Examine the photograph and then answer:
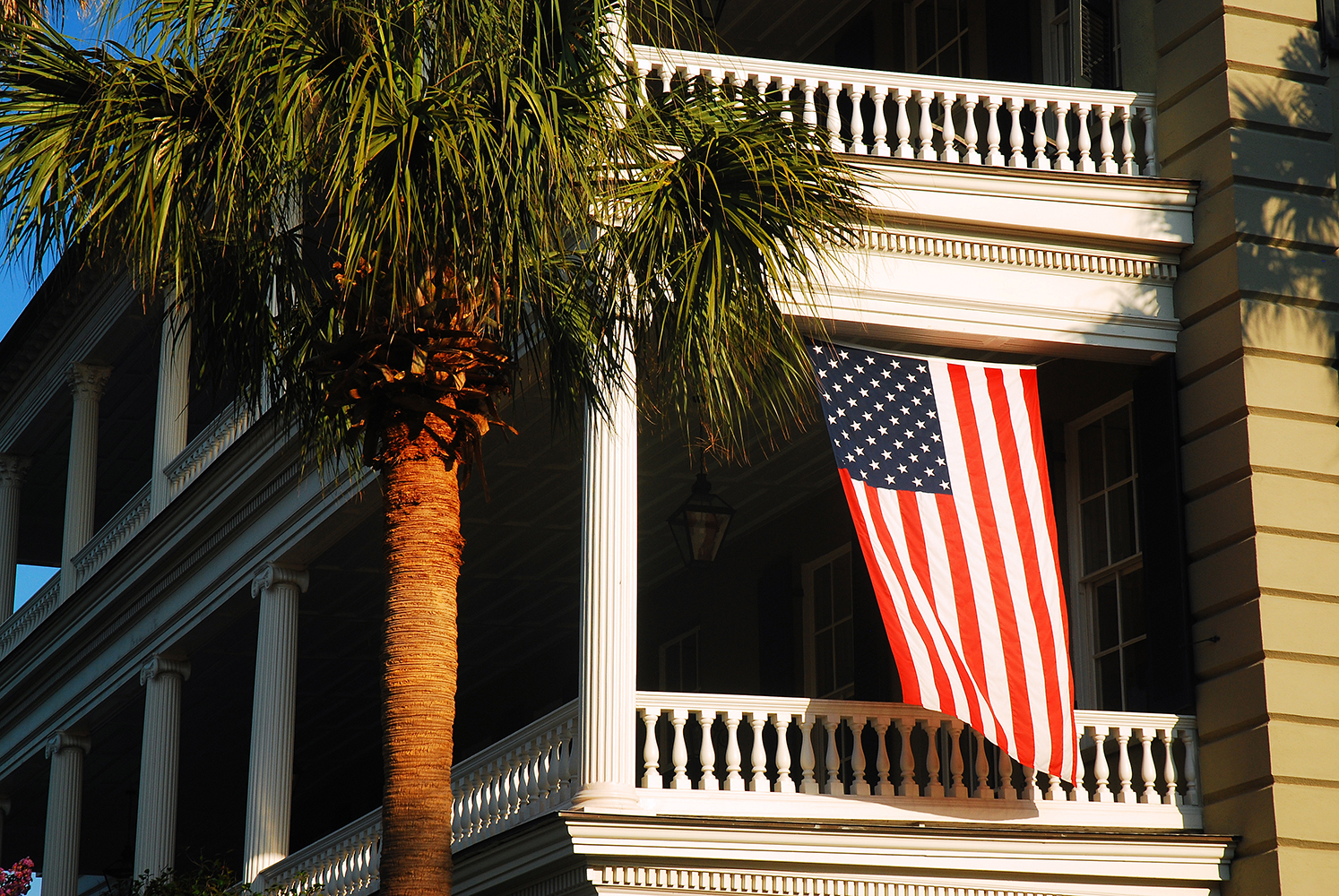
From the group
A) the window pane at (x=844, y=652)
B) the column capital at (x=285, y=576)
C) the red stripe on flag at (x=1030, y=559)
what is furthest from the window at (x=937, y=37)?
the column capital at (x=285, y=576)

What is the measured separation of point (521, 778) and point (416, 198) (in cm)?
490

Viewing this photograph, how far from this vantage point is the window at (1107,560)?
1262cm

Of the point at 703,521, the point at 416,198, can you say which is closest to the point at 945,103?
the point at 703,521

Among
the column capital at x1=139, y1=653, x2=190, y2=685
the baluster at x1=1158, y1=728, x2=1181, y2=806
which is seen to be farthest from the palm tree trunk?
the column capital at x1=139, y1=653, x2=190, y2=685

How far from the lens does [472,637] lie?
2175 cm

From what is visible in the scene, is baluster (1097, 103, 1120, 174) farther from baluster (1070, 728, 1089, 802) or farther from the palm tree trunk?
the palm tree trunk

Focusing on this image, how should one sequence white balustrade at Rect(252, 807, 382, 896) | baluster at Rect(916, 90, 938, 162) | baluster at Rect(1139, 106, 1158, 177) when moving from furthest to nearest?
white balustrade at Rect(252, 807, 382, 896) → baluster at Rect(1139, 106, 1158, 177) → baluster at Rect(916, 90, 938, 162)

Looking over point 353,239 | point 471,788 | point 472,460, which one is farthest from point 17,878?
point 353,239

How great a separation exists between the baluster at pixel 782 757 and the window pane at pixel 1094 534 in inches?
125

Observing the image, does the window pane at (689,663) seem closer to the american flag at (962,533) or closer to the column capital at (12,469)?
the american flag at (962,533)

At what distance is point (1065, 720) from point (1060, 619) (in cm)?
64

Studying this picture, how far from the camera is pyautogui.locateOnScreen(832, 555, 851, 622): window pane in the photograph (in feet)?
54.5

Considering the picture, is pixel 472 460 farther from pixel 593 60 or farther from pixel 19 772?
pixel 19 772

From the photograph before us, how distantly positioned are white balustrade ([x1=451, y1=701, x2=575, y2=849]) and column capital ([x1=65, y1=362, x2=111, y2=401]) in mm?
10405
